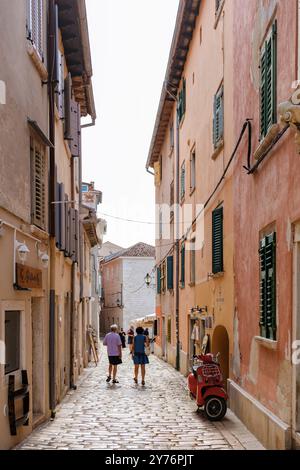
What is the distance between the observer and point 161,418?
1214cm

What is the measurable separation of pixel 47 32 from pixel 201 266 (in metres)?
7.92

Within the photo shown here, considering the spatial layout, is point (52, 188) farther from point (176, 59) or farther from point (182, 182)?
point (176, 59)

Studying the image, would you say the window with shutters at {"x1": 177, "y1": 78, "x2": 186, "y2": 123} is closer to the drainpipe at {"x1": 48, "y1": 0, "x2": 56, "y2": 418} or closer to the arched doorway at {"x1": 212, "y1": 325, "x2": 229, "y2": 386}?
the arched doorway at {"x1": 212, "y1": 325, "x2": 229, "y2": 386}

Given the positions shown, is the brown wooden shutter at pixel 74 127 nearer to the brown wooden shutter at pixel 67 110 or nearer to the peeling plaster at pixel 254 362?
the brown wooden shutter at pixel 67 110

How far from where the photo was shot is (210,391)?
Answer: 12.0 metres

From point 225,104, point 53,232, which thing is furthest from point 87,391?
point 225,104

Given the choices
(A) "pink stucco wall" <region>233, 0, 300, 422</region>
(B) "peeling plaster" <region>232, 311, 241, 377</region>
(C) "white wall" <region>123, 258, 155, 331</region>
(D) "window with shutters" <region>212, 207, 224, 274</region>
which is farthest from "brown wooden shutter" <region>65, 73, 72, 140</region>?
(C) "white wall" <region>123, 258, 155, 331</region>

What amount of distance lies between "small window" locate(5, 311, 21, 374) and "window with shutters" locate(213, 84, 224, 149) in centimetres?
672

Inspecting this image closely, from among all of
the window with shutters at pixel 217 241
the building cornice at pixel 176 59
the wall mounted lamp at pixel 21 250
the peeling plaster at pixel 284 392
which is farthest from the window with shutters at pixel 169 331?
the peeling plaster at pixel 284 392

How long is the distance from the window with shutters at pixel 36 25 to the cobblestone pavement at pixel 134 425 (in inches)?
247

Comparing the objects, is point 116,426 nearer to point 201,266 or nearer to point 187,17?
point 201,266

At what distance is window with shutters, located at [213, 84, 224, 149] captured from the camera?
1458cm

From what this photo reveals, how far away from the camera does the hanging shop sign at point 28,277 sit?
9.30 m
